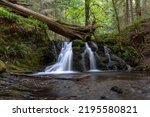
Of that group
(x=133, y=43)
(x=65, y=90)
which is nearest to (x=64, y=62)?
(x=133, y=43)

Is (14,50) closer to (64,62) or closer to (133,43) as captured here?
(64,62)

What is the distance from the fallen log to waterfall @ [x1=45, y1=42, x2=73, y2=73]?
1.99 feet

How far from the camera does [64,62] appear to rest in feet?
44.5

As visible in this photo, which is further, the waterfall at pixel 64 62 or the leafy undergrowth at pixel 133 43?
the leafy undergrowth at pixel 133 43

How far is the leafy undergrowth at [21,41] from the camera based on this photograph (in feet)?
36.8

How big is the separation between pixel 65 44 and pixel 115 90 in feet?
26.7

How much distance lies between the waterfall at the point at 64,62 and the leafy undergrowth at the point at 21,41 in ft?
2.36

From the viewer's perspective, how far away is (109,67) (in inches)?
543

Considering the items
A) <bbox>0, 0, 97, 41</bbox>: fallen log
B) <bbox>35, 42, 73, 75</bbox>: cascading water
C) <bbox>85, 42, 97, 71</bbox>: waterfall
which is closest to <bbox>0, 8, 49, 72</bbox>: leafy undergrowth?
<bbox>0, 0, 97, 41</bbox>: fallen log

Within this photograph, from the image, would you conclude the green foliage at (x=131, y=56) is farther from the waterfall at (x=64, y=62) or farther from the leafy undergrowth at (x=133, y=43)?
the waterfall at (x=64, y=62)

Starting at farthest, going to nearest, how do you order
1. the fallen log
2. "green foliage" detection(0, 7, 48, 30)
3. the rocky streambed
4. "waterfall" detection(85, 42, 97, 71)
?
the fallen log → "waterfall" detection(85, 42, 97, 71) → "green foliage" detection(0, 7, 48, 30) → the rocky streambed

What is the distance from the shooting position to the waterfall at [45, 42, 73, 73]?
12.8 meters

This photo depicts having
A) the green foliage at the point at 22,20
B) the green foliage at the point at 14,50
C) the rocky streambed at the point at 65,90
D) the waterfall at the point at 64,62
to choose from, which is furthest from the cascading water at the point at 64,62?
the rocky streambed at the point at 65,90

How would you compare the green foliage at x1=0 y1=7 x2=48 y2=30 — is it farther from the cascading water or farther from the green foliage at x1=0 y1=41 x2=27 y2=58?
the cascading water
